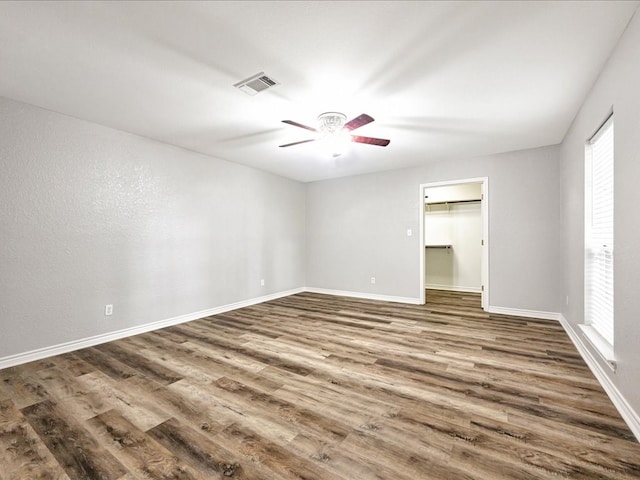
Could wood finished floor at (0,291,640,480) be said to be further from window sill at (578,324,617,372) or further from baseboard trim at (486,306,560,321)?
baseboard trim at (486,306,560,321)

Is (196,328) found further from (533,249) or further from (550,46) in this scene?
(533,249)

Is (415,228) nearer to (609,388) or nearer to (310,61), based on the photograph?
(609,388)

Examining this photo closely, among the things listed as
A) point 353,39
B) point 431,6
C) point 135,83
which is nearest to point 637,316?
point 431,6

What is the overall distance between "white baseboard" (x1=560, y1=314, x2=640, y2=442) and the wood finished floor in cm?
5

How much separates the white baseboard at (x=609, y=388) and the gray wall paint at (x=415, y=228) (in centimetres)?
126

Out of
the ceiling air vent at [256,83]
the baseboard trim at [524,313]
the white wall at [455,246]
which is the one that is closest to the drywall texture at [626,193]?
the baseboard trim at [524,313]

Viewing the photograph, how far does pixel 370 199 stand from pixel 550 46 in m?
3.86

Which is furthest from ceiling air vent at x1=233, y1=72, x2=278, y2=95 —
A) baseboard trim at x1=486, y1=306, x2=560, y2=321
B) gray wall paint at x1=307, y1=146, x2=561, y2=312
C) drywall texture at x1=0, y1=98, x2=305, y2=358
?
baseboard trim at x1=486, y1=306, x2=560, y2=321

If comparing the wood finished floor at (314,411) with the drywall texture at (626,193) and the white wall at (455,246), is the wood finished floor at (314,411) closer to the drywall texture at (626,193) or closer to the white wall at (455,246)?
the drywall texture at (626,193)

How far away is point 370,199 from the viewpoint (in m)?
5.80

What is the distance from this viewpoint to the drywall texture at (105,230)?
2807mm

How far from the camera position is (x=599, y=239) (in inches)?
106

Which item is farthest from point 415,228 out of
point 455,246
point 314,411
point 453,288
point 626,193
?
point 314,411

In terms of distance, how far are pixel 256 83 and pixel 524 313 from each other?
4.82 metres
